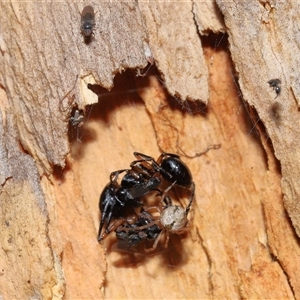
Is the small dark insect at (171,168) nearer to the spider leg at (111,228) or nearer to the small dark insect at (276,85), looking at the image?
the spider leg at (111,228)

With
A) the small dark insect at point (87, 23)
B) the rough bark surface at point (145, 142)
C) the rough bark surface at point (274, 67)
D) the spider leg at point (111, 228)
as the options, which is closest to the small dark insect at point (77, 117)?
the rough bark surface at point (145, 142)

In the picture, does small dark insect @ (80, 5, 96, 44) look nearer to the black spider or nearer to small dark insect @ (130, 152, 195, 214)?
small dark insect @ (130, 152, 195, 214)

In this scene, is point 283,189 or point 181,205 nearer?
point 283,189

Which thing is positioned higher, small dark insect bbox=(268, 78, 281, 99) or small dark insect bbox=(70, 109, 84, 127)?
small dark insect bbox=(70, 109, 84, 127)

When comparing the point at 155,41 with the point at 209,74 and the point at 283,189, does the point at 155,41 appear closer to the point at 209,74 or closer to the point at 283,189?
the point at 209,74

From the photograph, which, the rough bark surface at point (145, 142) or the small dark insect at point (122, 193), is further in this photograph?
the small dark insect at point (122, 193)

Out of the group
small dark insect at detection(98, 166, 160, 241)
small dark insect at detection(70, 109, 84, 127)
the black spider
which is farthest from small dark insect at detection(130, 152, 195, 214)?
small dark insect at detection(70, 109, 84, 127)

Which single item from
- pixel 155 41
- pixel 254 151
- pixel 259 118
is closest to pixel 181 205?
pixel 254 151
